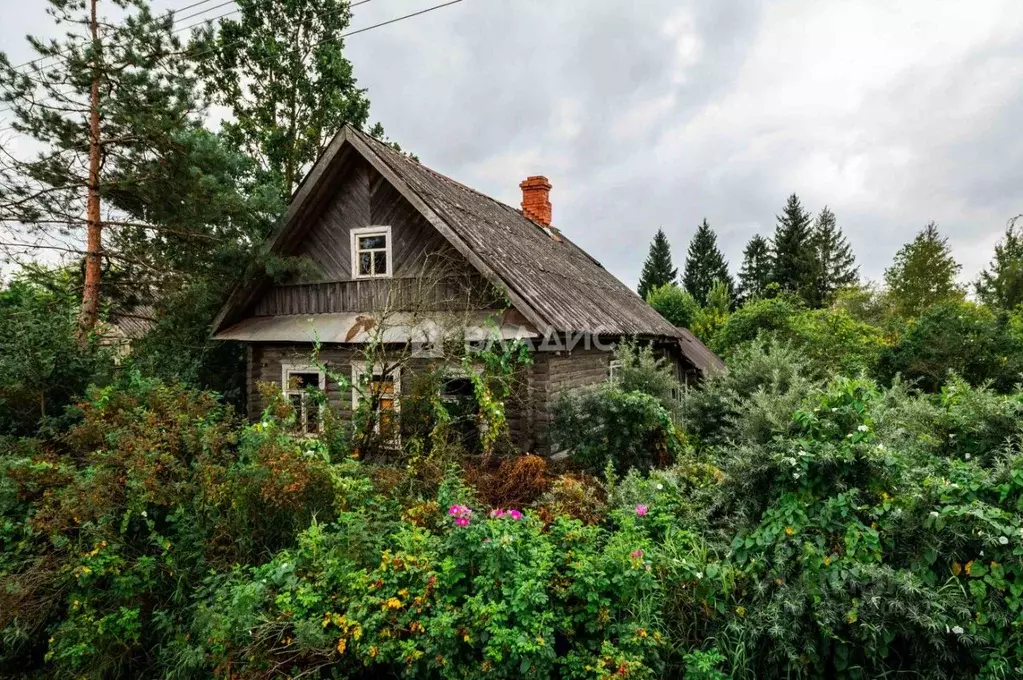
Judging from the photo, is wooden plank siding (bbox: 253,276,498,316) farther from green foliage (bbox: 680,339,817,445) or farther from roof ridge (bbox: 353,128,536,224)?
green foliage (bbox: 680,339,817,445)

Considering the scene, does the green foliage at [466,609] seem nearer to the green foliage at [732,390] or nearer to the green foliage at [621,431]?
the green foliage at [621,431]

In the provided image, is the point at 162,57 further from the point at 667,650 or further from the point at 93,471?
the point at 667,650

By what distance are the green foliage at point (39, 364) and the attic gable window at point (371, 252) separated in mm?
4460

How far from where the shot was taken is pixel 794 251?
4144 centimetres

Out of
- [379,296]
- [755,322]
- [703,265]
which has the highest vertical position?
[703,265]

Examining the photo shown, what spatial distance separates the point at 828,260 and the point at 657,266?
14.3m

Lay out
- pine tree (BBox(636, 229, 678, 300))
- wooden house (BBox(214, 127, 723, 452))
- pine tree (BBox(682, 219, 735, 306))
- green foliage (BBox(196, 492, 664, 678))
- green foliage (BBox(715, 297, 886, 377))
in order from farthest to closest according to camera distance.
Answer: pine tree (BBox(636, 229, 678, 300)), pine tree (BBox(682, 219, 735, 306)), green foliage (BBox(715, 297, 886, 377)), wooden house (BBox(214, 127, 723, 452)), green foliage (BBox(196, 492, 664, 678))

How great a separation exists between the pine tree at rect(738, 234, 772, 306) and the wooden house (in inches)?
1480

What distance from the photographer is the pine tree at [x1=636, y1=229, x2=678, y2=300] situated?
1981 inches

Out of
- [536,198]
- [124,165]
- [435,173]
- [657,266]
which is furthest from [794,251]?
[124,165]

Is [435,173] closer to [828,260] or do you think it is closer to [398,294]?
[398,294]

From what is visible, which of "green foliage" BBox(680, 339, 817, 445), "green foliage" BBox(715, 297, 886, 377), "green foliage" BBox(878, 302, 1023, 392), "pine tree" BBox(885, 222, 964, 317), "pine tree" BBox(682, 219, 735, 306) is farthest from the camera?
"pine tree" BBox(682, 219, 735, 306)

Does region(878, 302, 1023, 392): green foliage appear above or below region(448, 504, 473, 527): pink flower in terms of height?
above

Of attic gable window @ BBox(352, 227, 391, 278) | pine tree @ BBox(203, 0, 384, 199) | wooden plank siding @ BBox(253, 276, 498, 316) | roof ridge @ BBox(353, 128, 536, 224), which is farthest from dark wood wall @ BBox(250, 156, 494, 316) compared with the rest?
pine tree @ BBox(203, 0, 384, 199)
